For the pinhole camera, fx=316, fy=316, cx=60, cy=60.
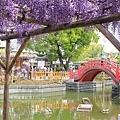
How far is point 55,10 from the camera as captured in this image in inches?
102

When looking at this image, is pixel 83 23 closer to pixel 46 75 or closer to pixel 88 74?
pixel 46 75

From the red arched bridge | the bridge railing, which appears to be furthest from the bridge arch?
the bridge railing

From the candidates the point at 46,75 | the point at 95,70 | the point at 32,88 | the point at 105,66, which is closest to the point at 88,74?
the point at 95,70

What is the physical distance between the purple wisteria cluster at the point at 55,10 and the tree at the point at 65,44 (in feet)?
48.4

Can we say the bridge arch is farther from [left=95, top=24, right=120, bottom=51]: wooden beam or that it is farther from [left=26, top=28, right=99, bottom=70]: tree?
[left=95, top=24, right=120, bottom=51]: wooden beam

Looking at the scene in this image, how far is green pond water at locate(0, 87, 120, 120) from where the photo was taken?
9.23 meters

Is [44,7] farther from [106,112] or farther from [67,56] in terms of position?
[67,56]

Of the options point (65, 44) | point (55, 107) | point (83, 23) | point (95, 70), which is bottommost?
point (55, 107)

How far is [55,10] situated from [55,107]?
8.80m

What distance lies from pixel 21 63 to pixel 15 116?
1076cm

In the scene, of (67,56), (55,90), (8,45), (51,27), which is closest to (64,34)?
(67,56)

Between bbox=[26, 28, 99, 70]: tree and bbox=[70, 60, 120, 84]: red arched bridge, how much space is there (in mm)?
1691

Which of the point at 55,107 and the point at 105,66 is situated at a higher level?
the point at 105,66

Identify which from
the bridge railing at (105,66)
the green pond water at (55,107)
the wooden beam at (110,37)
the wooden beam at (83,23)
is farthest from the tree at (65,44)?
the wooden beam at (110,37)
